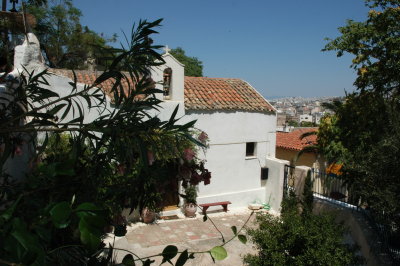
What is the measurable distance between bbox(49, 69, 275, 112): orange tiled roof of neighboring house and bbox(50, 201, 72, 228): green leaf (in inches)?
412

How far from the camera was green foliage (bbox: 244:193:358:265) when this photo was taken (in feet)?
18.3

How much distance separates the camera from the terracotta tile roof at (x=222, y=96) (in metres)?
12.1

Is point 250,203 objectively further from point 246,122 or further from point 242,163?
point 246,122

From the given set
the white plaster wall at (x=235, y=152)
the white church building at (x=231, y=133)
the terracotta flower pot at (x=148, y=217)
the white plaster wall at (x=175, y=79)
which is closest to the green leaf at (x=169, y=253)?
the terracotta flower pot at (x=148, y=217)

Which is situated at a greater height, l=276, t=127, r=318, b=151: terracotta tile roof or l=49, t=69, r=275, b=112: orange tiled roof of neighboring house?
l=49, t=69, r=275, b=112: orange tiled roof of neighboring house

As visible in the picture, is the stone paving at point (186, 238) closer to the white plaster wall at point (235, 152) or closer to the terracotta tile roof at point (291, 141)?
the white plaster wall at point (235, 152)

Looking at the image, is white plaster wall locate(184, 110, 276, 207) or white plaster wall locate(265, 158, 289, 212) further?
white plaster wall locate(265, 158, 289, 212)

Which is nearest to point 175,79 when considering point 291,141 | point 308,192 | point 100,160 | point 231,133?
point 231,133

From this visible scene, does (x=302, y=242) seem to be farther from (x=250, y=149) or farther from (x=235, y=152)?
(x=250, y=149)

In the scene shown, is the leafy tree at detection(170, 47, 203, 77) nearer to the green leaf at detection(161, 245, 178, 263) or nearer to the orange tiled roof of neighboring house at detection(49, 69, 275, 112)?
the orange tiled roof of neighboring house at detection(49, 69, 275, 112)

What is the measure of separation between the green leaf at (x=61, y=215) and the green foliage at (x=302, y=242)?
540 cm

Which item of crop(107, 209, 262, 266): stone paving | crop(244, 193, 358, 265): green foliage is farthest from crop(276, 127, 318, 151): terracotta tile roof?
crop(244, 193, 358, 265): green foliage

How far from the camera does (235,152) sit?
499 inches

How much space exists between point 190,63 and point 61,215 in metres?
39.1
